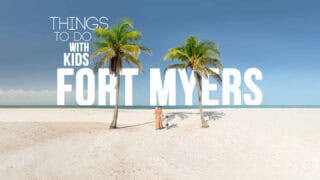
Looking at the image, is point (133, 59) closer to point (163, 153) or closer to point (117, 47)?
point (117, 47)

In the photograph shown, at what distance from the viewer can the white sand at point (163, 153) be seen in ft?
50.3

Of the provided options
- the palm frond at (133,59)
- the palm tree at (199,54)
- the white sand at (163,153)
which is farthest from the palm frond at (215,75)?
the palm frond at (133,59)

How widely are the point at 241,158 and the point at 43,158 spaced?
32.3 ft

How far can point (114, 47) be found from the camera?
28.3m

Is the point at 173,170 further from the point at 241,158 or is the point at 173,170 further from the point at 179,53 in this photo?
the point at 179,53

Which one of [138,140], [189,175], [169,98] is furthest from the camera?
[169,98]

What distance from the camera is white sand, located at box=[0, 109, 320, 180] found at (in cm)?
1534

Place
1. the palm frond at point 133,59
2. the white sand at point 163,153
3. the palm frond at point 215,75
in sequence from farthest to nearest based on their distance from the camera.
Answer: the palm frond at point 133,59 → the palm frond at point 215,75 → the white sand at point 163,153

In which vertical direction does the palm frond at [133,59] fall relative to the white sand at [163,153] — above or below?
above

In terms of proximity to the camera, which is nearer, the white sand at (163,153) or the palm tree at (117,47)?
the white sand at (163,153)

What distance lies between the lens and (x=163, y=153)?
19.1 metres

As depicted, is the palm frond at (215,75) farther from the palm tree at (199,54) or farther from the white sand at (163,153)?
the white sand at (163,153)

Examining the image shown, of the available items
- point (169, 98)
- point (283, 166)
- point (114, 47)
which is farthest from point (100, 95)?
point (283, 166)

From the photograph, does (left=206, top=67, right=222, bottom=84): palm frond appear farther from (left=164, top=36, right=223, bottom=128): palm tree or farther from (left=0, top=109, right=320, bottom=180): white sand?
(left=0, top=109, right=320, bottom=180): white sand
